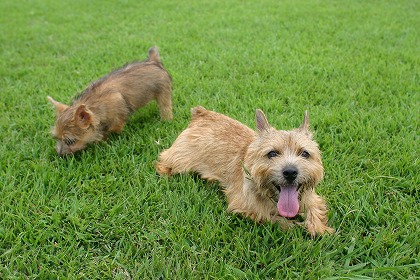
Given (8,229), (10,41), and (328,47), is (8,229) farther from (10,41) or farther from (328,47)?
(10,41)

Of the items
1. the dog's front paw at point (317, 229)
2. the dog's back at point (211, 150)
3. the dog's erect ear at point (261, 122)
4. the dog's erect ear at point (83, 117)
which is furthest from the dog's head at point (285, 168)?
the dog's erect ear at point (83, 117)

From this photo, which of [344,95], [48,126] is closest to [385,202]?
[344,95]

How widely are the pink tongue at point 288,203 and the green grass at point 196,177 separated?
26 centimetres

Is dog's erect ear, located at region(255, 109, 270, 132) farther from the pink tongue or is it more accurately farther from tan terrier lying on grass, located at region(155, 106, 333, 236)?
the pink tongue

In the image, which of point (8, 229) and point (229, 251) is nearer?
point (229, 251)

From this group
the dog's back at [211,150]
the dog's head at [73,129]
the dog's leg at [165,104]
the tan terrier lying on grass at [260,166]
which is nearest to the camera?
the tan terrier lying on grass at [260,166]

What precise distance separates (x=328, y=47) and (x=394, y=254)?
5.18 metres

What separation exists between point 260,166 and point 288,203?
0.36 meters

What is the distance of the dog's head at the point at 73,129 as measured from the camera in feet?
13.4

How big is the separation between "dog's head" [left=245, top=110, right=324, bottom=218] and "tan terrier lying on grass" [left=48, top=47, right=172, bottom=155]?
2.23 metres

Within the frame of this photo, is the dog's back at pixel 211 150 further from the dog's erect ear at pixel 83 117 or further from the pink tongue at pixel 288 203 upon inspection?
the dog's erect ear at pixel 83 117

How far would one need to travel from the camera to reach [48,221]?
3.16 metres

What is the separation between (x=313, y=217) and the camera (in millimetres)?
2979

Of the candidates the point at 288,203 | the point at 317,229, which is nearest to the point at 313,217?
the point at 317,229
